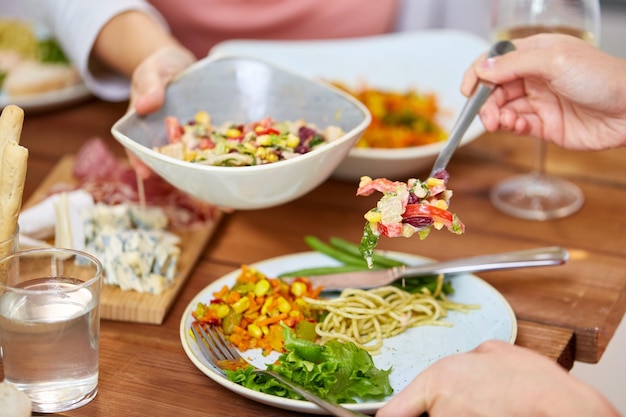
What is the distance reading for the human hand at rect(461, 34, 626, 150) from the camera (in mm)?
1737

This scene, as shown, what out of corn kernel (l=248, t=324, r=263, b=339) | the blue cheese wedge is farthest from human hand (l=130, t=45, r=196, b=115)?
corn kernel (l=248, t=324, r=263, b=339)

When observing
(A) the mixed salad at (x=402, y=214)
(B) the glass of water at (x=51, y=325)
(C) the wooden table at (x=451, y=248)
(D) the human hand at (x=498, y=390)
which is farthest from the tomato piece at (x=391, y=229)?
(B) the glass of water at (x=51, y=325)

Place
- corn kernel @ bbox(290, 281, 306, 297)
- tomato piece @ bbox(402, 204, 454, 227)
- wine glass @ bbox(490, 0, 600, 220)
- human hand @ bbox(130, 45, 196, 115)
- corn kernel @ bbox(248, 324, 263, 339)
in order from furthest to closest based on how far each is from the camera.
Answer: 1. wine glass @ bbox(490, 0, 600, 220)
2. human hand @ bbox(130, 45, 196, 115)
3. corn kernel @ bbox(290, 281, 306, 297)
4. corn kernel @ bbox(248, 324, 263, 339)
5. tomato piece @ bbox(402, 204, 454, 227)

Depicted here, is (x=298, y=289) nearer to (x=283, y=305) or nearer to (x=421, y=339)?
(x=283, y=305)

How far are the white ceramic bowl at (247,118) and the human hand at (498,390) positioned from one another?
555 mm

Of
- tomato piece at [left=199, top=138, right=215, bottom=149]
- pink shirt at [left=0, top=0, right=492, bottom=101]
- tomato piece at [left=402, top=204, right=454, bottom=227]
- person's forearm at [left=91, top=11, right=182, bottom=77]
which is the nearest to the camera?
tomato piece at [left=402, top=204, right=454, bottom=227]

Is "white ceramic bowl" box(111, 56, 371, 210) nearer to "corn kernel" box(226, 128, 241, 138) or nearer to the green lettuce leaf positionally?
"corn kernel" box(226, 128, 241, 138)

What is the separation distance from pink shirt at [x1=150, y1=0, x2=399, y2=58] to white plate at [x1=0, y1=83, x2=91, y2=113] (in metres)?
0.42

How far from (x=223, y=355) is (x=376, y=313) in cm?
30

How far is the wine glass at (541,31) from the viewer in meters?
2.06

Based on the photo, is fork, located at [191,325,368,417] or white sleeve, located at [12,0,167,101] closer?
fork, located at [191,325,368,417]

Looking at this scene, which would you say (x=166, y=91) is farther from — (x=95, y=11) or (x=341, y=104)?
(x=95, y=11)

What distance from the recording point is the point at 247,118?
2.04 metres

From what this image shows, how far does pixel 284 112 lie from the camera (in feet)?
6.64
